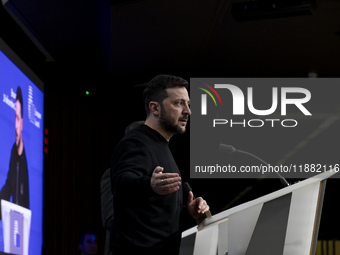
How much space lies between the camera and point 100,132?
25.2 feet

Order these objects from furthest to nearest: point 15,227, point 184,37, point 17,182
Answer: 1. point 184,37
2. point 17,182
3. point 15,227

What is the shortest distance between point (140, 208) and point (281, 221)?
0.47 meters

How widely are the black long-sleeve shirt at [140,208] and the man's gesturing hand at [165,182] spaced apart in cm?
10

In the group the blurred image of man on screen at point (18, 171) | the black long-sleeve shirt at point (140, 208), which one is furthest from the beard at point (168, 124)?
the blurred image of man on screen at point (18, 171)

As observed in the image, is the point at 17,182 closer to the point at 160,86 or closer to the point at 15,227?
the point at 15,227

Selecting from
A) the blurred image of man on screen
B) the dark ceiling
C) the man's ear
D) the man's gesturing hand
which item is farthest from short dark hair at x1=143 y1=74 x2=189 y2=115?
the dark ceiling

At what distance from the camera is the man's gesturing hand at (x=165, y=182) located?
1585 millimetres

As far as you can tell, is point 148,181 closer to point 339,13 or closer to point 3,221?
point 3,221

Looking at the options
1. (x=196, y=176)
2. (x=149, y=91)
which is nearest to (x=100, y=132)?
(x=196, y=176)

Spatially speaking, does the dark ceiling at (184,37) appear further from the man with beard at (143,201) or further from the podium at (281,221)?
the podium at (281,221)

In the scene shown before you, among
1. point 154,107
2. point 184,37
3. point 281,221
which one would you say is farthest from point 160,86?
point 184,37

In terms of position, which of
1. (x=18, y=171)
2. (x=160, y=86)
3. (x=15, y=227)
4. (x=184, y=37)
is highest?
(x=184, y=37)

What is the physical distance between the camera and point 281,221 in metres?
1.86

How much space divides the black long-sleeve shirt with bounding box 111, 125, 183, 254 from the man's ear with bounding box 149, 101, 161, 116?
0.52 ft
